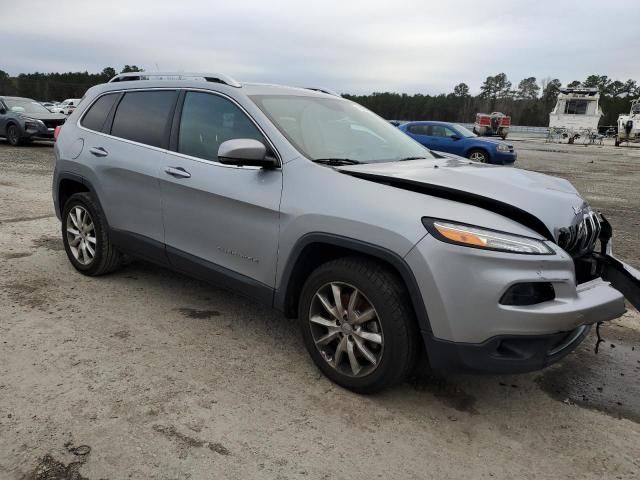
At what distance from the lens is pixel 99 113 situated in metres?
4.71

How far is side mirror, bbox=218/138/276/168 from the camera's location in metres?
3.12

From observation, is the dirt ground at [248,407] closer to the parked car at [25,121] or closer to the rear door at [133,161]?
the rear door at [133,161]

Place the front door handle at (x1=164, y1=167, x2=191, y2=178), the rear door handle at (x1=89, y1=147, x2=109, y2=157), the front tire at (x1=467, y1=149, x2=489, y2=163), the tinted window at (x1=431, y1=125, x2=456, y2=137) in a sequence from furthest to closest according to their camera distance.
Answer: the tinted window at (x1=431, y1=125, x2=456, y2=137) < the front tire at (x1=467, y1=149, x2=489, y2=163) < the rear door handle at (x1=89, y1=147, x2=109, y2=157) < the front door handle at (x1=164, y1=167, x2=191, y2=178)

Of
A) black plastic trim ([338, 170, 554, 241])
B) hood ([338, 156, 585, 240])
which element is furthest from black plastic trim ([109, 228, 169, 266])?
black plastic trim ([338, 170, 554, 241])

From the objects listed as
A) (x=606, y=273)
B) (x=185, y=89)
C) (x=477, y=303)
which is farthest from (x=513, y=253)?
(x=185, y=89)

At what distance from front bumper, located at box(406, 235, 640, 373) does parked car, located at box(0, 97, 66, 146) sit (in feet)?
55.8

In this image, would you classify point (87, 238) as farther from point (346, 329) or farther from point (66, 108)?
point (66, 108)

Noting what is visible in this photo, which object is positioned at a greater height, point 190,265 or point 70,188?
point 70,188

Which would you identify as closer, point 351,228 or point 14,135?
point 351,228

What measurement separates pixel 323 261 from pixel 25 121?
Result: 16371mm

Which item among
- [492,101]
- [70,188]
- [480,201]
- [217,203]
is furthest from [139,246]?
[492,101]

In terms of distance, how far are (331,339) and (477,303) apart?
0.93 metres

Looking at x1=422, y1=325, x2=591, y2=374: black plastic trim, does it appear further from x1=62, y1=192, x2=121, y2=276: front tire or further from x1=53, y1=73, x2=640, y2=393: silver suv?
x1=62, y1=192, x2=121, y2=276: front tire

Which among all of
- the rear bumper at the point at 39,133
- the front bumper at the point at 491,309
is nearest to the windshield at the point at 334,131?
the front bumper at the point at 491,309
